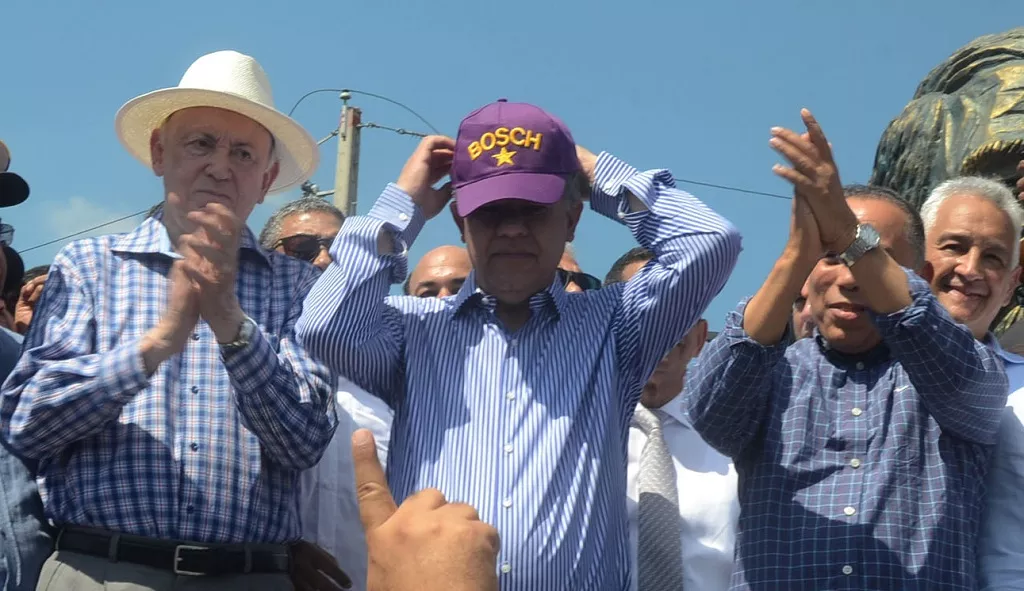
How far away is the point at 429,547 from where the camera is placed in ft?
5.99

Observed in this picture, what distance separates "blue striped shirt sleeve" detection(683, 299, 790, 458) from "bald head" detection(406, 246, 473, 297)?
1678mm

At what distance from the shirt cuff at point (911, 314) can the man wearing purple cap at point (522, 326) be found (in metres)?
0.46

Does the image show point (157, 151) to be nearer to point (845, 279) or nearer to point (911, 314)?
point (845, 279)

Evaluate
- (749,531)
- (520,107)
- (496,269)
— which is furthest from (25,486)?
(749,531)

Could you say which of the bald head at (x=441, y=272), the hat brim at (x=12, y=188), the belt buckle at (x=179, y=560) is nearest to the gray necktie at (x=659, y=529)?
the bald head at (x=441, y=272)

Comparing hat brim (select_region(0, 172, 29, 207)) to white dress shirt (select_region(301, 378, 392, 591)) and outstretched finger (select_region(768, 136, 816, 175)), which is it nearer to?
white dress shirt (select_region(301, 378, 392, 591))

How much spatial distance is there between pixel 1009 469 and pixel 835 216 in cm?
83

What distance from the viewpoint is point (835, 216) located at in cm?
344

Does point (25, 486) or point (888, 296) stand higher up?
point (888, 296)

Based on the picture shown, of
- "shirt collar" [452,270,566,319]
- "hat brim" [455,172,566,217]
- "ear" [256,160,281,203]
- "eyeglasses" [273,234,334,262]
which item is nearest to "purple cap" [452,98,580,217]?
"hat brim" [455,172,566,217]

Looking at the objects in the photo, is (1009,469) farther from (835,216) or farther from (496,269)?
(496,269)

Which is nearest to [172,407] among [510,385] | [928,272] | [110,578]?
[110,578]

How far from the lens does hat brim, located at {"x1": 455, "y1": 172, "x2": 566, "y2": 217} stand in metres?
3.71

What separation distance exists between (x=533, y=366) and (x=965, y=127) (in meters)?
3.36
